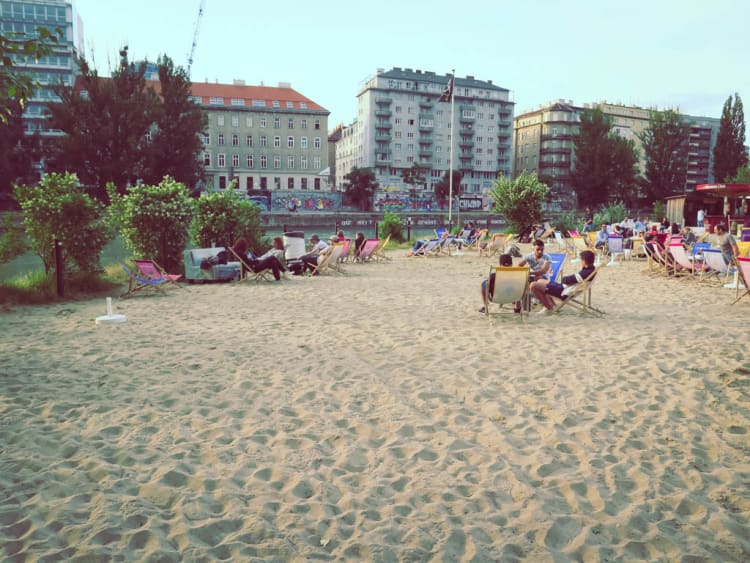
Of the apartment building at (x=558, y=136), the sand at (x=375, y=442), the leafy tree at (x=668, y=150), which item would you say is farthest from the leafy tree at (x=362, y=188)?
the sand at (x=375, y=442)

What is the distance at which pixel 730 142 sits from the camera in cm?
6819

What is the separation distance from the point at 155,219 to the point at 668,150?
6794 cm

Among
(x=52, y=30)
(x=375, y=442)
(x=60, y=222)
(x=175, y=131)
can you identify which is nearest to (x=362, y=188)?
(x=175, y=131)

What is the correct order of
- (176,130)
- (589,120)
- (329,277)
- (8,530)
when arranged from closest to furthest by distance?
(8,530), (329,277), (176,130), (589,120)

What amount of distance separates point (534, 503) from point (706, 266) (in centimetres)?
1077

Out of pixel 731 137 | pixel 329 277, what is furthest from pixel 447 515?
pixel 731 137

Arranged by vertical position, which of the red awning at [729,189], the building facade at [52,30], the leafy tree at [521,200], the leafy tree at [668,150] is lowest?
the leafy tree at [521,200]

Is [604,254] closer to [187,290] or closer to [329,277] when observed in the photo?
[329,277]

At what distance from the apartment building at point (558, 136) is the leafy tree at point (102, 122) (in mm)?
57292

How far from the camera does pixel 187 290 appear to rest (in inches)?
439

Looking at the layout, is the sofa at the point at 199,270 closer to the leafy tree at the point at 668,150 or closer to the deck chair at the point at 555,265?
the deck chair at the point at 555,265

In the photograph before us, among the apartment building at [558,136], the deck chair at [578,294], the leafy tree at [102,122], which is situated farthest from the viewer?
the apartment building at [558,136]

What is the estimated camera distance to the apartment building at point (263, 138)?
75.8m

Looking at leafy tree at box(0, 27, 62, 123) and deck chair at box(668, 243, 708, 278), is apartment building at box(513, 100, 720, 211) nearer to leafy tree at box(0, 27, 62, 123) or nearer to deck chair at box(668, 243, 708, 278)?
deck chair at box(668, 243, 708, 278)
